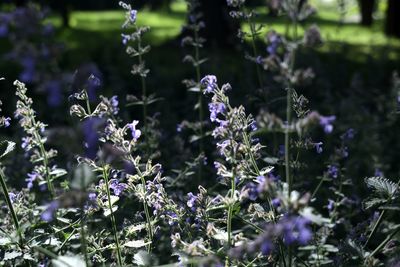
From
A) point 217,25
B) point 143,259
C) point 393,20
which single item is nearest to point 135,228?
point 143,259

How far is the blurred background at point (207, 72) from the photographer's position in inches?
74.5

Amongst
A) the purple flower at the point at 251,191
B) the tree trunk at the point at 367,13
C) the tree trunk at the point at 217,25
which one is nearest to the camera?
the purple flower at the point at 251,191

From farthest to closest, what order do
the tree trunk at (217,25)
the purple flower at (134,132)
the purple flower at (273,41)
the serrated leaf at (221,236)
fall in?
the tree trunk at (217,25), the purple flower at (134,132), the serrated leaf at (221,236), the purple flower at (273,41)

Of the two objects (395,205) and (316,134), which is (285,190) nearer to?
(395,205)

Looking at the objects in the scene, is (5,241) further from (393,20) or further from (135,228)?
(393,20)

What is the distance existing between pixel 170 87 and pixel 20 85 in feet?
21.0

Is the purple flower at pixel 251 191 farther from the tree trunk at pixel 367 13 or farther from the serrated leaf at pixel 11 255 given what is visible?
the tree trunk at pixel 367 13

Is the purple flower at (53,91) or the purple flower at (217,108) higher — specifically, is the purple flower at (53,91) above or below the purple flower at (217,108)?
above

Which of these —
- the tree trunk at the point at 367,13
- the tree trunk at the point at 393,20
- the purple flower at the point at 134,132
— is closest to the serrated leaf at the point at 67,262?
the purple flower at the point at 134,132

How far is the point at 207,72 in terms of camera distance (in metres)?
9.42

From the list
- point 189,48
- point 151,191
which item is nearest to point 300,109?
point 151,191

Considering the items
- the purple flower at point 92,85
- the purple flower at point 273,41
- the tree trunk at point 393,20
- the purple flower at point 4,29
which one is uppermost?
the purple flower at point 4,29

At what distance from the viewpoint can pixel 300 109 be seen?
8.92 feet

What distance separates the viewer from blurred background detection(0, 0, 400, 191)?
6.21 feet
